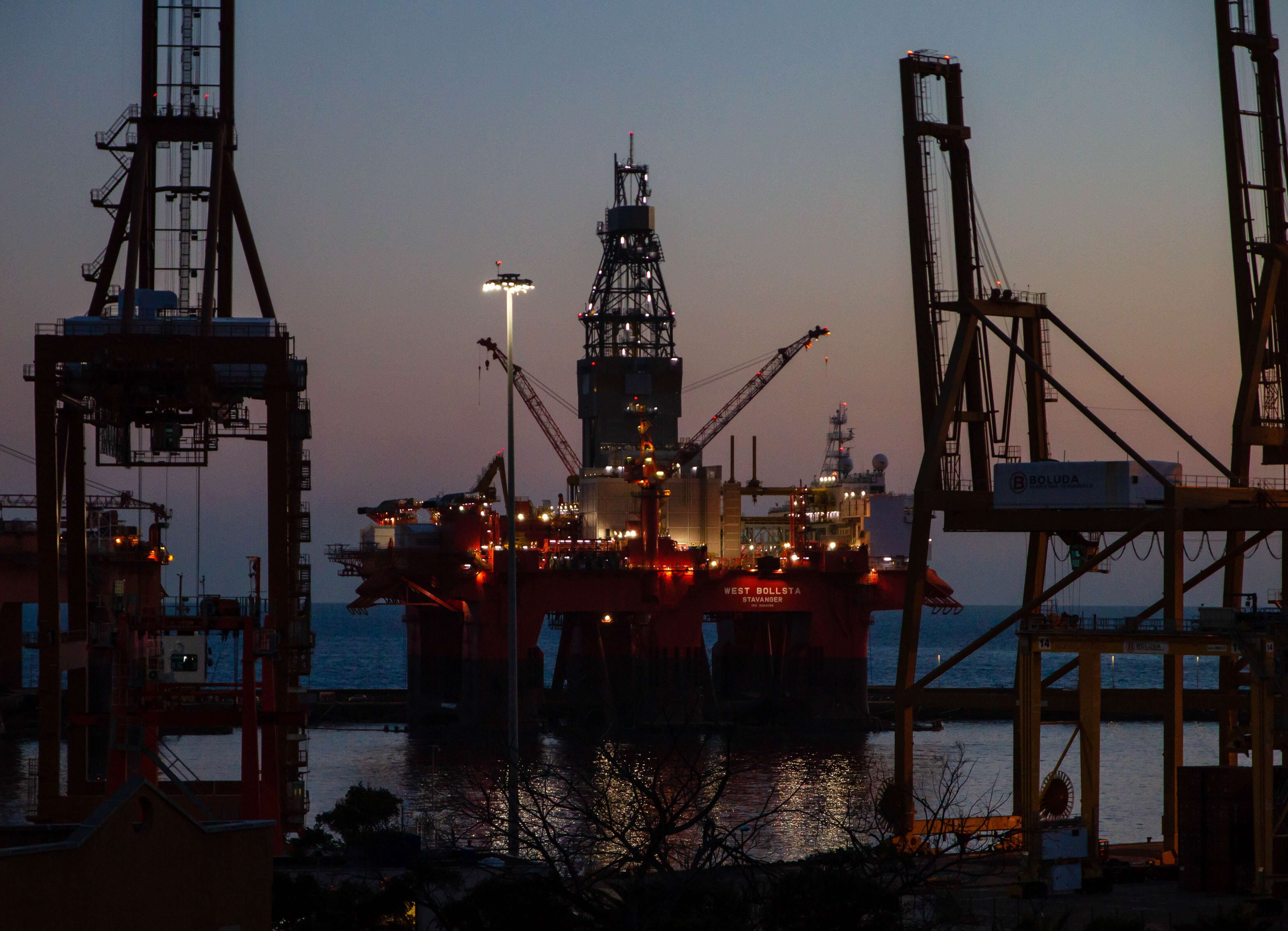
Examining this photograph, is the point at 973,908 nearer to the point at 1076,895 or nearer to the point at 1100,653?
the point at 1076,895

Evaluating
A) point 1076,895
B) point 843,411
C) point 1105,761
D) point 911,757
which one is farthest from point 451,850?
point 843,411

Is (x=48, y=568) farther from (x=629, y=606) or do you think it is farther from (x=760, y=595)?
(x=760, y=595)

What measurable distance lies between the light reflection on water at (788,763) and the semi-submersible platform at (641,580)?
10.0ft

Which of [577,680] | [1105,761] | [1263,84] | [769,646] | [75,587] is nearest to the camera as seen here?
[75,587]

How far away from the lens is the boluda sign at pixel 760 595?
8350cm

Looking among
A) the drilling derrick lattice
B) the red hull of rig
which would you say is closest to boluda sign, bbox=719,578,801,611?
the red hull of rig

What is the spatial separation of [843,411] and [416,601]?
3190 centimetres

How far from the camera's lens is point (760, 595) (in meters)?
84.1

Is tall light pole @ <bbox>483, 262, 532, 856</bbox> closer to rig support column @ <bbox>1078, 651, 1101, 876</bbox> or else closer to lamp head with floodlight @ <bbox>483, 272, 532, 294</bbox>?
lamp head with floodlight @ <bbox>483, 272, 532, 294</bbox>

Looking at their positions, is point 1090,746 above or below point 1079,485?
below

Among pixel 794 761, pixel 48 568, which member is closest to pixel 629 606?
pixel 794 761

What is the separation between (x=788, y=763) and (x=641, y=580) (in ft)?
42.4

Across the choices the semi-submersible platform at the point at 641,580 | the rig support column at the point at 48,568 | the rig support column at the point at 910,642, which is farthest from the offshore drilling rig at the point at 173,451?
the semi-submersible platform at the point at 641,580

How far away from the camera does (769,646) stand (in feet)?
321
